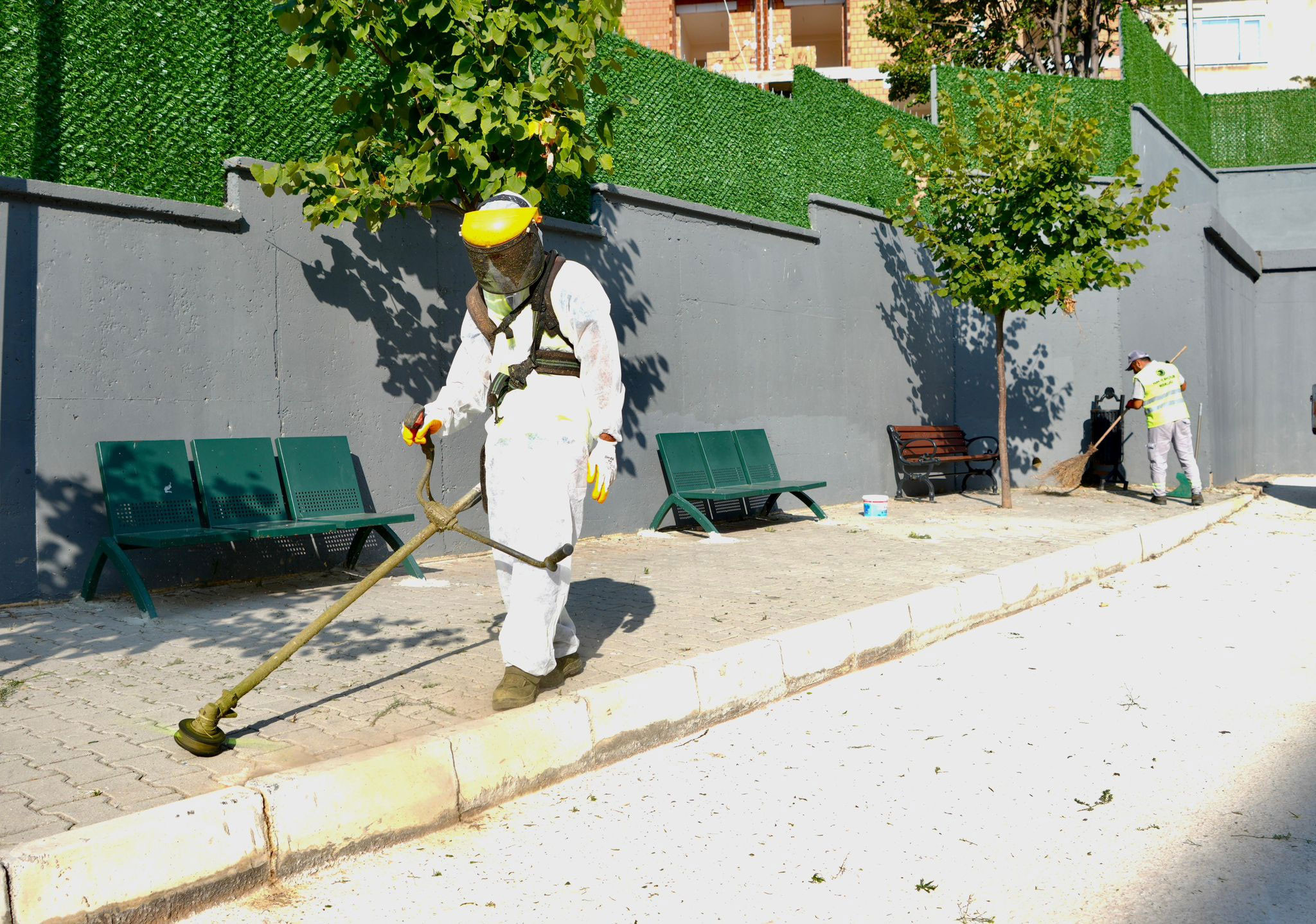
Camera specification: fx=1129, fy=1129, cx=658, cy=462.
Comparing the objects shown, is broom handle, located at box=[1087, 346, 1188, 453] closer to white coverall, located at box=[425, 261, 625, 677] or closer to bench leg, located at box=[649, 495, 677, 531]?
bench leg, located at box=[649, 495, 677, 531]

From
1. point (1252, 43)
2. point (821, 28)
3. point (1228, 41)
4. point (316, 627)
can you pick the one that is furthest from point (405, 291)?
point (1252, 43)

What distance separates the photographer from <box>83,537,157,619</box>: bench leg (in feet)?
19.4

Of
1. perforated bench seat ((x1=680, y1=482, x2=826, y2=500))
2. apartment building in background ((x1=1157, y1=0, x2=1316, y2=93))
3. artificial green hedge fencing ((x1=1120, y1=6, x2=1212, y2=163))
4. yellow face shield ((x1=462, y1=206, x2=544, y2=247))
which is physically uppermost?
apartment building in background ((x1=1157, y1=0, x2=1316, y2=93))

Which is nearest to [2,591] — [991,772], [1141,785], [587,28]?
[587,28]

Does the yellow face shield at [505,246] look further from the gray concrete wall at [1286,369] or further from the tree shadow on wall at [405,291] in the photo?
the gray concrete wall at [1286,369]

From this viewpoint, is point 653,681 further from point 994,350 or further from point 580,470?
point 994,350

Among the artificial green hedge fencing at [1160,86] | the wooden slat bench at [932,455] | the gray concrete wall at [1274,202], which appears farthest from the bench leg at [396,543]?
the gray concrete wall at [1274,202]

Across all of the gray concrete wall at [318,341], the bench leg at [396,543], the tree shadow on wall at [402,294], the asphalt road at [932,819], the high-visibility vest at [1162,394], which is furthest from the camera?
the high-visibility vest at [1162,394]

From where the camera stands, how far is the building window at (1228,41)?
36375mm

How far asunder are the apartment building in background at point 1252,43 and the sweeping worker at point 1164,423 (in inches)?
1093

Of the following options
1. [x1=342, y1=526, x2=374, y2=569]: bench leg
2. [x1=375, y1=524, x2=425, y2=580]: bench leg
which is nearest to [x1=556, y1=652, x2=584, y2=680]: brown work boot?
[x1=375, y1=524, x2=425, y2=580]: bench leg

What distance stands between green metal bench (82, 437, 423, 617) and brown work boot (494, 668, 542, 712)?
8.66 ft

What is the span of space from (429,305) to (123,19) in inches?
105

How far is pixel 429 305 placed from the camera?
27.6 feet
